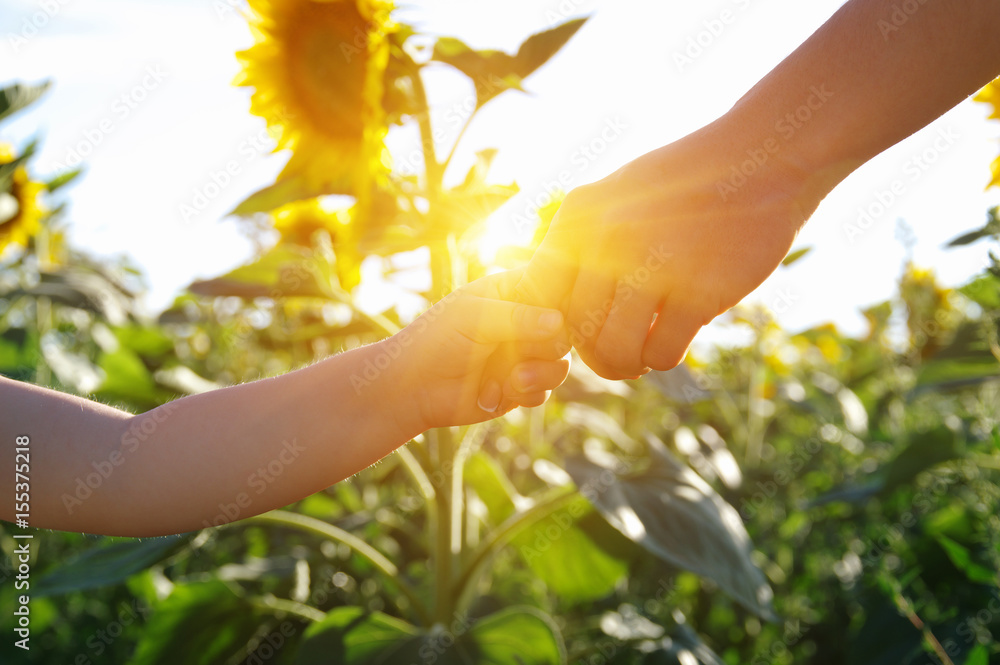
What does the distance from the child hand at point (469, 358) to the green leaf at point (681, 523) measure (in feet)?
0.97

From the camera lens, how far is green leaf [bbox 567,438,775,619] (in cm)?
102

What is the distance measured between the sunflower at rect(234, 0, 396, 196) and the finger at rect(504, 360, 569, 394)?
676 millimetres

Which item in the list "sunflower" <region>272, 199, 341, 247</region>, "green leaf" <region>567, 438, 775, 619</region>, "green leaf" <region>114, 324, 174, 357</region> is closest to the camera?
"green leaf" <region>567, 438, 775, 619</region>

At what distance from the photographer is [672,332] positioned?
0.77 metres

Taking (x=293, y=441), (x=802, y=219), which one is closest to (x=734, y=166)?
(x=802, y=219)

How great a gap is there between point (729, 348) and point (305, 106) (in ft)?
6.07

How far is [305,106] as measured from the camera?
1.51 metres

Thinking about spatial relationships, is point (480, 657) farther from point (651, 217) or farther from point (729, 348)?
point (729, 348)

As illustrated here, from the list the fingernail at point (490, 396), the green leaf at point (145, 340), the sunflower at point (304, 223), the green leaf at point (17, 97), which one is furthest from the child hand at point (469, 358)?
the green leaf at point (145, 340)

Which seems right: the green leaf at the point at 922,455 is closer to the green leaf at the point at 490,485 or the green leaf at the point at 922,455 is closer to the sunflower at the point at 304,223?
the green leaf at the point at 490,485

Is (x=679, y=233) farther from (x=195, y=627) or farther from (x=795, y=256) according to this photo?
(x=195, y=627)

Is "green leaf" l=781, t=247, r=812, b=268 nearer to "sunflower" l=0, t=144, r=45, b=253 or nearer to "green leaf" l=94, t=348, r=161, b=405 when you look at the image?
"green leaf" l=94, t=348, r=161, b=405

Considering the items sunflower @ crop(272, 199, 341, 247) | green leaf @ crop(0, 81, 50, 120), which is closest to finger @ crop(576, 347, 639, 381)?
sunflower @ crop(272, 199, 341, 247)

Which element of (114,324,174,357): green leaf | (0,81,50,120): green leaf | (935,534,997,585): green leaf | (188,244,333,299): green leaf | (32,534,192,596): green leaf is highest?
(0,81,50,120): green leaf
